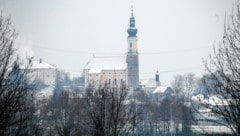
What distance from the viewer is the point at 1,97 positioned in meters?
14.4

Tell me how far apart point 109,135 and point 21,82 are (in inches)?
245

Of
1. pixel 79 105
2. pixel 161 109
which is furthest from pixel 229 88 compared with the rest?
pixel 161 109

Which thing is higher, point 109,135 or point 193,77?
point 193,77

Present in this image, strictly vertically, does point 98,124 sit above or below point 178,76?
below

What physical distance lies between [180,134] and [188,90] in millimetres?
98567

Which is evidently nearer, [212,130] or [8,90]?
[8,90]

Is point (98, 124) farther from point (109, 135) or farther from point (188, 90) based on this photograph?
point (188, 90)

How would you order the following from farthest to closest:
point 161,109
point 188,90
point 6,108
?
point 188,90 → point 161,109 → point 6,108

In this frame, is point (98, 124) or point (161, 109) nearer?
point (98, 124)

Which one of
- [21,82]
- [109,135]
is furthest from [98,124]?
[21,82]

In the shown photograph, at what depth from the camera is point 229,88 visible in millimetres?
13938

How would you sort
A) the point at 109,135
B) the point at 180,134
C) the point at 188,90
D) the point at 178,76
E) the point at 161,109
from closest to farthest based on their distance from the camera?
the point at 109,135
the point at 180,134
the point at 161,109
the point at 188,90
the point at 178,76

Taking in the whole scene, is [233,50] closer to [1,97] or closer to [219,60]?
[219,60]

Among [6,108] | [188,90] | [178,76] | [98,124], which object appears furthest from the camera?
[178,76]
